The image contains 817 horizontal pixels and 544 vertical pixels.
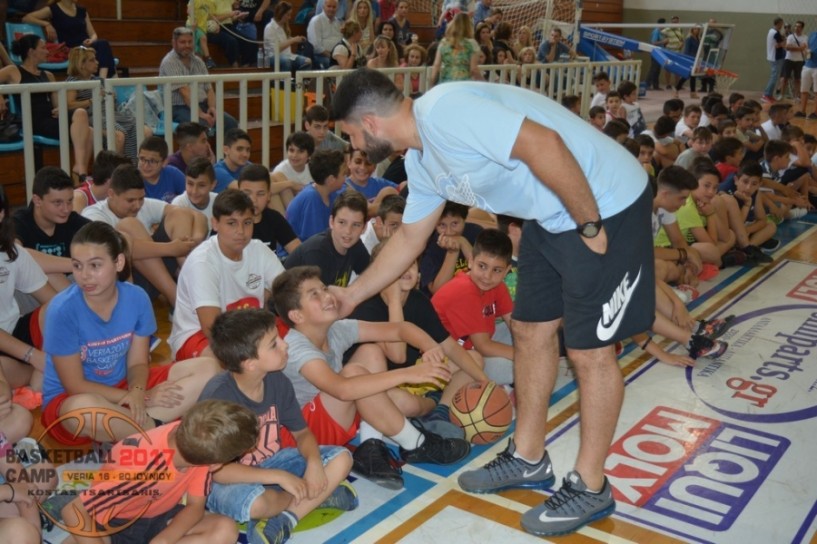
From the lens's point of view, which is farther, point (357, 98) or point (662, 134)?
point (662, 134)

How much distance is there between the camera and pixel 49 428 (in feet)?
12.0

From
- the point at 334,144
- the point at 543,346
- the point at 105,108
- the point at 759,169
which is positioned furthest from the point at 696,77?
the point at 543,346

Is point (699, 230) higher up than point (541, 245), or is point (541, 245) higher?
point (541, 245)

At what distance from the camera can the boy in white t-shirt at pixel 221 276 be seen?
4465 mm

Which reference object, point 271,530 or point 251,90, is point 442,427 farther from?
point 251,90

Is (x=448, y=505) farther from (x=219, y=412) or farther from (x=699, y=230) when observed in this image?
(x=699, y=230)

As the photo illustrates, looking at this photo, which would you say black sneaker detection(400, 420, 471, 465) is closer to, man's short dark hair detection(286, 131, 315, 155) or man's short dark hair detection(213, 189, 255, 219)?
man's short dark hair detection(213, 189, 255, 219)

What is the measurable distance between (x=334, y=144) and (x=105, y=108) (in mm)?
2208

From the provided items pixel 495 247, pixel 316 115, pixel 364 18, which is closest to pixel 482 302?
pixel 495 247

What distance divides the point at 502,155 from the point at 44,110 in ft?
17.9

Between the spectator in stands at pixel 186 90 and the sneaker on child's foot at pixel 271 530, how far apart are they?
14.6 ft

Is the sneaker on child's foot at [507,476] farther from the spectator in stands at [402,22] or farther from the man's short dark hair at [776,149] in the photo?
the spectator in stands at [402,22]

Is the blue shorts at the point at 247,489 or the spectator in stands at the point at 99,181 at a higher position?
the spectator in stands at the point at 99,181

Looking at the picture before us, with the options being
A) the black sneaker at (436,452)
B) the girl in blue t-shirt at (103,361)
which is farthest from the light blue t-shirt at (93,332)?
the black sneaker at (436,452)
